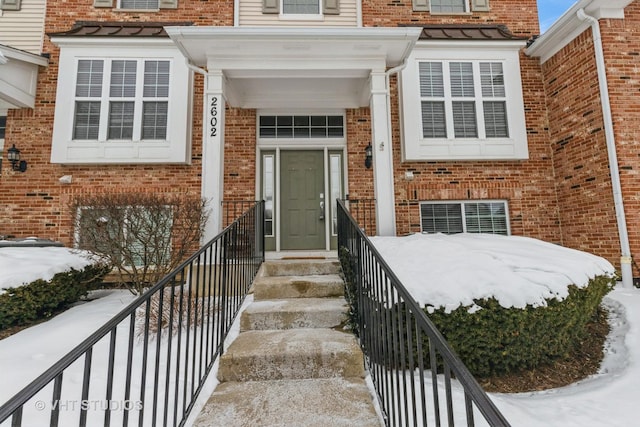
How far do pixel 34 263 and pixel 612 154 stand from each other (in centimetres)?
793

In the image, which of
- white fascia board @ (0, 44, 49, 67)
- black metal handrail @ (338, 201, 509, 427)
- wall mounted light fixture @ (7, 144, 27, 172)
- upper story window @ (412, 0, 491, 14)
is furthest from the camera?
upper story window @ (412, 0, 491, 14)

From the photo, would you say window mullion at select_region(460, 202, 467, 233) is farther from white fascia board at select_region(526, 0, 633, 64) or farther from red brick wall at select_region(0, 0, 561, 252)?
white fascia board at select_region(526, 0, 633, 64)

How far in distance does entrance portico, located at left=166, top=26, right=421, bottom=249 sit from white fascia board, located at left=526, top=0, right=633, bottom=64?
287 cm

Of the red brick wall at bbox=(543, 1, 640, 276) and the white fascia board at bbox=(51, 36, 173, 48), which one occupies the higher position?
the white fascia board at bbox=(51, 36, 173, 48)

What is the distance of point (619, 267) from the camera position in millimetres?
4836

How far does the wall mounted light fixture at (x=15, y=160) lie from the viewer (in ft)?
18.6

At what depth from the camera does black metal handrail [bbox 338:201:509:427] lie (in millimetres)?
1178

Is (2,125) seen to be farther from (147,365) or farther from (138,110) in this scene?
(147,365)

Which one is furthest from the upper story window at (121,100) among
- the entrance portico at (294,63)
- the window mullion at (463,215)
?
the window mullion at (463,215)

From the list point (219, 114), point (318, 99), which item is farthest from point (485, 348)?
point (318, 99)

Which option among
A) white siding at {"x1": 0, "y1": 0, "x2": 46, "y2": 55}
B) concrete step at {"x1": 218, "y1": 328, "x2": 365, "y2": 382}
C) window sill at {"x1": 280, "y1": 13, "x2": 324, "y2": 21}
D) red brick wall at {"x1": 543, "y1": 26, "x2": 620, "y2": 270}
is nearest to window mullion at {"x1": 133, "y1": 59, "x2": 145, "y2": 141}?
white siding at {"x1": 0, "y1": 0, "x2": 46, "y2": 55}

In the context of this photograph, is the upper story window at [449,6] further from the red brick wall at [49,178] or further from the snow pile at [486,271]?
the snow pile at [486,271]

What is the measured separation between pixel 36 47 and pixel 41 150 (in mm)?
2083

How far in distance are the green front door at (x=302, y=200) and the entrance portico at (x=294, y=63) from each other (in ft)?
5.09
